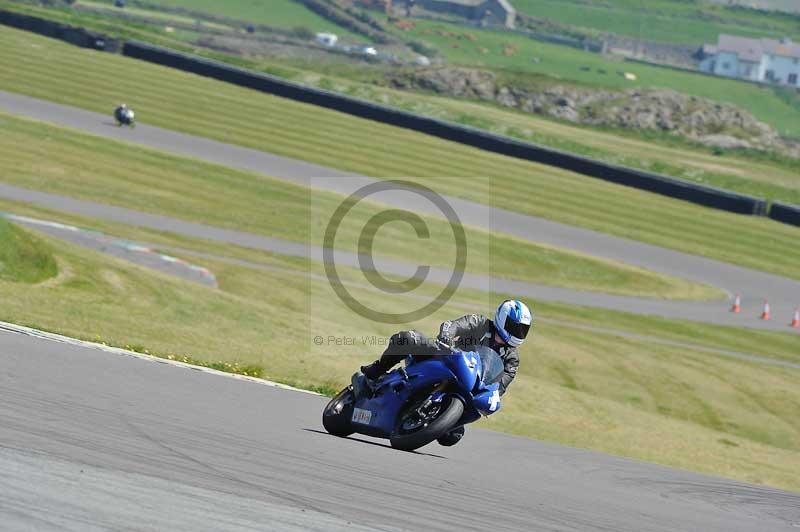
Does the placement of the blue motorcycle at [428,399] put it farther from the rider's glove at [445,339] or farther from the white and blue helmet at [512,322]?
the white and blue helmet at [512,322]

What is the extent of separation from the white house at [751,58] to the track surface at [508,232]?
395 feet

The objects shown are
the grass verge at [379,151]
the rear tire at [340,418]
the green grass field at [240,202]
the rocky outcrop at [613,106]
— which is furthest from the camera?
the rocky outcrop at [613,106]

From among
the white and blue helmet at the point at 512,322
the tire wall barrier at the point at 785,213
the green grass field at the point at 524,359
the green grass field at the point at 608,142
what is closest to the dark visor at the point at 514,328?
the white and blue helmet at the point at 512,322

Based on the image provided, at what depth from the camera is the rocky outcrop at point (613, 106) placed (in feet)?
260

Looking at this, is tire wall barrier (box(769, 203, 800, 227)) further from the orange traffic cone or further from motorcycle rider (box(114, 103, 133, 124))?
motorcycle rider (box(114, 103, 133, 124))

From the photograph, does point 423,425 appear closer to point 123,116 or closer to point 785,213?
point 123,116

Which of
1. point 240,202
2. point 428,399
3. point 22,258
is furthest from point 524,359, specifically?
point 240,202

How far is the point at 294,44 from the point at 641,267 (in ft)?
232

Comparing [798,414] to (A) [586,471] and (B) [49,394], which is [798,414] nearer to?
(A) [586,471]

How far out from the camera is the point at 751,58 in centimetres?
15925

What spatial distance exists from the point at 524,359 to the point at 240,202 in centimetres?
1641

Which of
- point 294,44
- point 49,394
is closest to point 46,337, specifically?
point 49,394

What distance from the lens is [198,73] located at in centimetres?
6094

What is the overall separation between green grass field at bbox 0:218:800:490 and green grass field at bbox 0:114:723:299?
4.97 m
